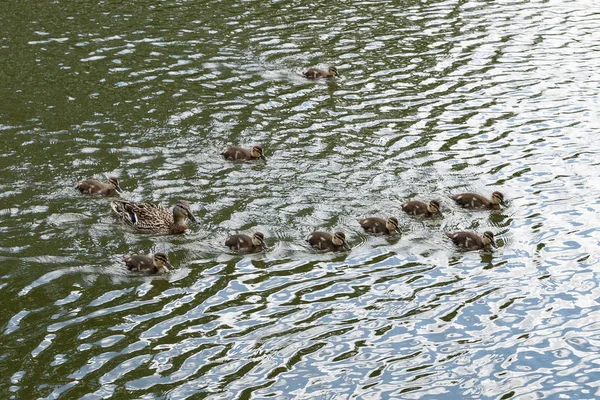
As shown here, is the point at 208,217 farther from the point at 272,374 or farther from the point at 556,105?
the point at 556,105

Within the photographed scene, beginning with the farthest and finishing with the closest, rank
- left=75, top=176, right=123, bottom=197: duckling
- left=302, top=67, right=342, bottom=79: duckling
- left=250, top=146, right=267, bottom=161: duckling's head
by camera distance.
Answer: left=302, top=67, right=342, bottom=79: duckling < left=250, top=146, right=267, bottom=161: duckling's head < left=75, top=176, right=123, bottom=197: duckling

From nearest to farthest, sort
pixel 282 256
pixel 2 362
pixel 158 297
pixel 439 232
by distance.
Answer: pixel 2 362 → pixel 158 297 → pixel 282 256 → pixel 439 232

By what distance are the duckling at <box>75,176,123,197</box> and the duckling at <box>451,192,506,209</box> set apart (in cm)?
423

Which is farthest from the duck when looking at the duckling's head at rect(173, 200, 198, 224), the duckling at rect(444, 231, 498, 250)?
the duckling at rect(444, 231, 498, 250)

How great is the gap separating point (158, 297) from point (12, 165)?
12.8 ft

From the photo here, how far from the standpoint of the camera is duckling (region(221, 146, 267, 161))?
1315cm

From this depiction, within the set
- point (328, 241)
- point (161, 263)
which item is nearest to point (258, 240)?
point (328, 241)

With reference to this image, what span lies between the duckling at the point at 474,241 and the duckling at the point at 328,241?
135 centimetres

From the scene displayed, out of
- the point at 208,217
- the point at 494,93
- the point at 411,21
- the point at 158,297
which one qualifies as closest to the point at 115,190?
the point at 208,217

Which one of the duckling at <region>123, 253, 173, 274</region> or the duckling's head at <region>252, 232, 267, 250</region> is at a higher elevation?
the duckling at <region>123, 253, 173, 274</region>

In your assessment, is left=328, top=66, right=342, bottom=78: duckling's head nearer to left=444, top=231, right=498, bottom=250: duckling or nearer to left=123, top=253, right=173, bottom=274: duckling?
left=444, top=231, right=498, bottom=250: duckling

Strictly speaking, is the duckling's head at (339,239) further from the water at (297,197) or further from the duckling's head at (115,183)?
the duckling's head at (115,183)

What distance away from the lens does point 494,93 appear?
16.2m

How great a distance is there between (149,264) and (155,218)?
1083 mm
